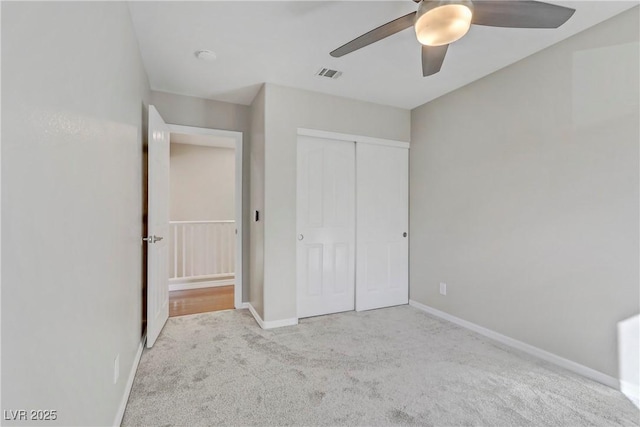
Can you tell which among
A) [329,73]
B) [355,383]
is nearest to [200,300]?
[355,383]

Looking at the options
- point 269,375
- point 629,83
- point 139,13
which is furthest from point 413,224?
point 139,13

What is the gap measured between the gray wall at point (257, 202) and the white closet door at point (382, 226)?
118cm

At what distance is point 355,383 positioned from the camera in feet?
6.71

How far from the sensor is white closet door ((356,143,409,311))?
364 centimetres

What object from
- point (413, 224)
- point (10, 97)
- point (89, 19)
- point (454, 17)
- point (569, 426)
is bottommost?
point (569, 426)

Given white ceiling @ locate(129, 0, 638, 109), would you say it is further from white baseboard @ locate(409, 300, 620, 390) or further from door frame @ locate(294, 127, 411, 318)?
white baseboard @ locate(409, 300, 620, 390)

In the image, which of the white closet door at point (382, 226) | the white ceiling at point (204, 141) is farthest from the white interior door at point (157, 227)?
the white closet door at point (382, 226)

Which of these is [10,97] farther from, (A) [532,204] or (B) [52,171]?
(A) [532,204]

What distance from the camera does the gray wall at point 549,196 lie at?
6.64 feet

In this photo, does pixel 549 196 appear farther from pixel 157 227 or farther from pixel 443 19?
pixel 157 227

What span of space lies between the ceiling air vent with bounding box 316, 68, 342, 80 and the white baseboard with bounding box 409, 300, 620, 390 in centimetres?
282

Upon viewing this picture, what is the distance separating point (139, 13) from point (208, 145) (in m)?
3.48

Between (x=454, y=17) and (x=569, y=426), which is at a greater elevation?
(x=454, y=17)

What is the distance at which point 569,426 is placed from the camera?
1652mm
